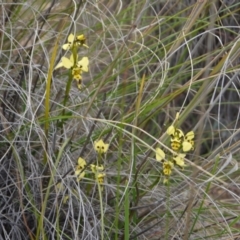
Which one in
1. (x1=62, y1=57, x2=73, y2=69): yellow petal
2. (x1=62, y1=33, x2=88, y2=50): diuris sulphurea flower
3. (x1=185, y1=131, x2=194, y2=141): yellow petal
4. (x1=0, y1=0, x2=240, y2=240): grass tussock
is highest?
(x1=62, y1=33, x2=88, y2=50): diuris sulphurea flower

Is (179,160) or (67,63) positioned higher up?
(67,63)

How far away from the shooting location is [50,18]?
1706 mm

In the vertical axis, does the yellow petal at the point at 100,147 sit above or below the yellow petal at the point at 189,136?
below

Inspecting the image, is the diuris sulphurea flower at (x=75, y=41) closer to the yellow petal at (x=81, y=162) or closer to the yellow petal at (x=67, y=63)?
the yellow petal at (x=67, y=63)

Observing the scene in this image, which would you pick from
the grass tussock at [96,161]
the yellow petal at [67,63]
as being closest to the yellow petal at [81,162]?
the grass tussock at [96,161]

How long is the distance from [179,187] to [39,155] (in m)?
0.33

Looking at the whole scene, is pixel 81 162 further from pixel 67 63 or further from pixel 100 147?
pixel 67 63

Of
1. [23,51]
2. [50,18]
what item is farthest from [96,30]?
[23,51]

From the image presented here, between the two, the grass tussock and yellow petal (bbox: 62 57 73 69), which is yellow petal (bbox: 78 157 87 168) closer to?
the grass tussock

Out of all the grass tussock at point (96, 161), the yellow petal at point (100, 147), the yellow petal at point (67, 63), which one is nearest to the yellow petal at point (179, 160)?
the grass tussock at point (96, 161)

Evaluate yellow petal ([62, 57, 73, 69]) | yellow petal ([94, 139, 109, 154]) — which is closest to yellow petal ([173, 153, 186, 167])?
yellow petal ([94, 139, 109, 154])

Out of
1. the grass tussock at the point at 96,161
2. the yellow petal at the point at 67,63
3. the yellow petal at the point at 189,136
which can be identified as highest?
the yellow petal at the point at 67,63

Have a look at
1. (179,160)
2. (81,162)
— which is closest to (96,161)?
(81,162)

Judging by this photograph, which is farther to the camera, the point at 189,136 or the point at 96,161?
the point at 96,161
